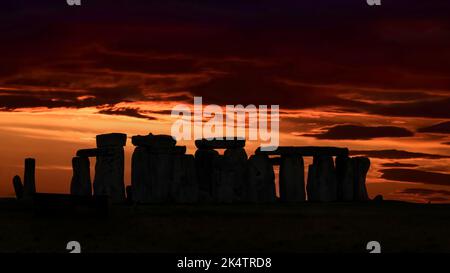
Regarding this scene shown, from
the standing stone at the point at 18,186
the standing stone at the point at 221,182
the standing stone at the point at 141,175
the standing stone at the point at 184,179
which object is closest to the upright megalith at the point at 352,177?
the standing stone at the point at 221,182

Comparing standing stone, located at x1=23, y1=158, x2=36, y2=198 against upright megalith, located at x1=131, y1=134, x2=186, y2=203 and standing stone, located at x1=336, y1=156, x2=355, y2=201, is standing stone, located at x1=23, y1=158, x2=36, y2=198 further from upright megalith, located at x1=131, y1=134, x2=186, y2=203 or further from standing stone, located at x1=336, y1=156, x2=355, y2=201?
standing stone, located at x1=336, y1=156, x2=355, y2=201

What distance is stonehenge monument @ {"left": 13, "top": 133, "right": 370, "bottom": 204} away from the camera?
37.1 meters

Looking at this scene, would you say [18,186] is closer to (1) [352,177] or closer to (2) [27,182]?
(2) [27,182]

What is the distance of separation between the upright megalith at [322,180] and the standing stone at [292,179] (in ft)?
1.29

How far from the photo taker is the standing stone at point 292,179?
37969 millimetres

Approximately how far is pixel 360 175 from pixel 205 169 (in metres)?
6.39

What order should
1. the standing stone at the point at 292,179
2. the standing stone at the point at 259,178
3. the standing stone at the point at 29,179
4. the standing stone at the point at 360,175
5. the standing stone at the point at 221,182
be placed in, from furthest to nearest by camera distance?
the standing stone at the point at 29,179 < the standing stone at the point at 360,175 < the standing stone at the point at 292,179 < the standing stone at the point at 259,178 < the standing stone at the point at 221,182

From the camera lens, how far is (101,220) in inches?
1011

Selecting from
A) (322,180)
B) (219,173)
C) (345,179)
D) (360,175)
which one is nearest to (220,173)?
(219,173)

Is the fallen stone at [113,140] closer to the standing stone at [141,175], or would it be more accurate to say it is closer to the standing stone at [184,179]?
the standing stone at [141,175]

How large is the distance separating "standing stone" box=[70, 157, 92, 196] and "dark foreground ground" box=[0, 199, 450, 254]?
7.84 meters

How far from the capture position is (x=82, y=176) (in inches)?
1548
